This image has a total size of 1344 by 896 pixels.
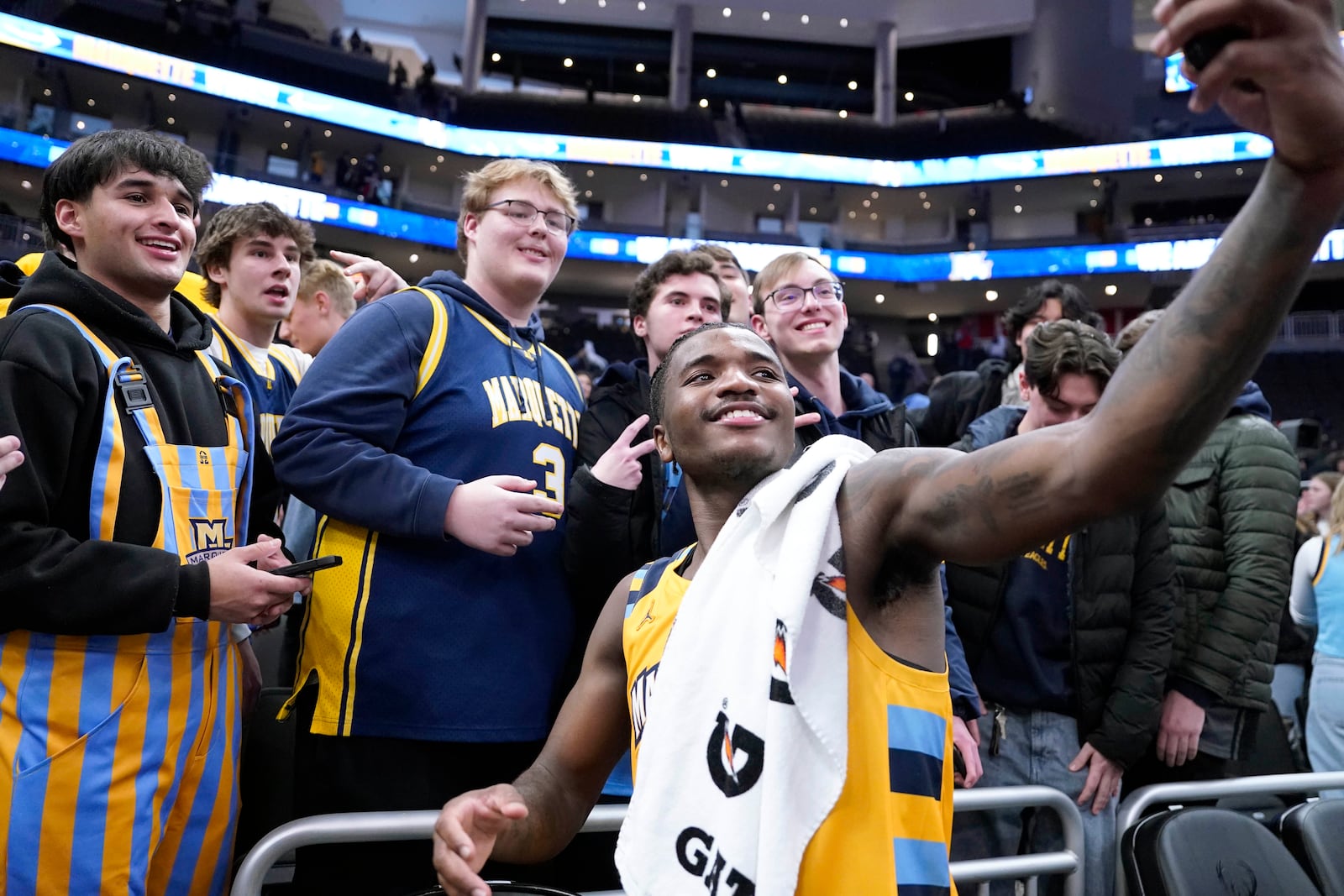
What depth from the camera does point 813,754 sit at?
1319 millimetres

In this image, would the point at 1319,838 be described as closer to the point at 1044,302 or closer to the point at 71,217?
the point at 1044,302

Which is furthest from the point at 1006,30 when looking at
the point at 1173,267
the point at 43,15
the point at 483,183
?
the point at 483,183

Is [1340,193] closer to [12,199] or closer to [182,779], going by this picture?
[182,779]

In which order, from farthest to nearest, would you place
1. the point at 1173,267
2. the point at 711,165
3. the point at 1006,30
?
the point at 1006,30
the point at 711,165
the point at 1173,267

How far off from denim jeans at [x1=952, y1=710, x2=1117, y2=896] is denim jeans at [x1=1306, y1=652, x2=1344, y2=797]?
60.9 inches

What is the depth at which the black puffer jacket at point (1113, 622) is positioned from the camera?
2.72m

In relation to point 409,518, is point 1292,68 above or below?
above

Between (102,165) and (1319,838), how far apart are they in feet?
11.3

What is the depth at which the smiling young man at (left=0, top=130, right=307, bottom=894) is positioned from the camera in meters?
1.80

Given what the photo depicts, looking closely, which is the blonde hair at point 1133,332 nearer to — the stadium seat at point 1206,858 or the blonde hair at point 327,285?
the stadium seat at point 1206,858

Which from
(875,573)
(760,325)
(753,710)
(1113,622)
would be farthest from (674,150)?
(753,710)

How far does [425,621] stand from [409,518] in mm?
267

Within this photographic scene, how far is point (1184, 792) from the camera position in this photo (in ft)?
8.15

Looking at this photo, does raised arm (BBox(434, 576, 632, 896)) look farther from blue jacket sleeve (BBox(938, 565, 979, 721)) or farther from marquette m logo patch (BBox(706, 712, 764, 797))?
blue jacket sleeve (BBox(938, 565, 979, 721))
